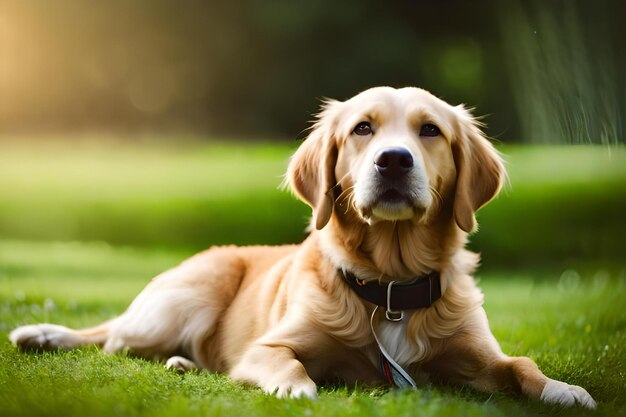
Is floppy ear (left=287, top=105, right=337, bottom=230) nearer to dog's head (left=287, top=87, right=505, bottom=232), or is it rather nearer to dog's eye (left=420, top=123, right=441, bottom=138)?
dog's head (left=287, top=87, right=505, bottom=232)

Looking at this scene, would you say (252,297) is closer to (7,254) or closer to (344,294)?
(344,294)

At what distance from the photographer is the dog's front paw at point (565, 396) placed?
2.51 meters

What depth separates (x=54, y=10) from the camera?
18.1 feet

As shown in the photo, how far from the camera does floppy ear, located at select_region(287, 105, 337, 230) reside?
2998mm

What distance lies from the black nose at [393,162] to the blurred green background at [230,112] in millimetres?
1679

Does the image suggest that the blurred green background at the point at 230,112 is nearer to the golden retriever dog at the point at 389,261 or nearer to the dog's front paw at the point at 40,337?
the golden retriever dog at the point at 389,261

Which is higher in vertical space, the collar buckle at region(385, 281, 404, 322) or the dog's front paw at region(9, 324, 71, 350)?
the collar buckle at region(385, 281, 404, 322)

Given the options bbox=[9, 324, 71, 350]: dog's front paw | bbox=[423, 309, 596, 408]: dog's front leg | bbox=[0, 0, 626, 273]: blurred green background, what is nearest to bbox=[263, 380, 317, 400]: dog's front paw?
bbox=[423, 309, 596, 408]: dog's front leg

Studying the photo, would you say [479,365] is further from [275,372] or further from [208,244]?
[208,244]

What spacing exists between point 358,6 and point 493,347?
12.0ft

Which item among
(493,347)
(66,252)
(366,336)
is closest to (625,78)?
(493,347)

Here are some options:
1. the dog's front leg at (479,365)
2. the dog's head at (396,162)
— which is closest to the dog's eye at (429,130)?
the dog's head at (396,162)

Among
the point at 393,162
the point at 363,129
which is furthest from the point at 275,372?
the point at 363,129

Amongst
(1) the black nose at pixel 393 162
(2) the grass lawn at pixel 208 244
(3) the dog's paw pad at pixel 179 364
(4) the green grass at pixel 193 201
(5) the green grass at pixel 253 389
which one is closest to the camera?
(5) the green grass at pixel 253 389
